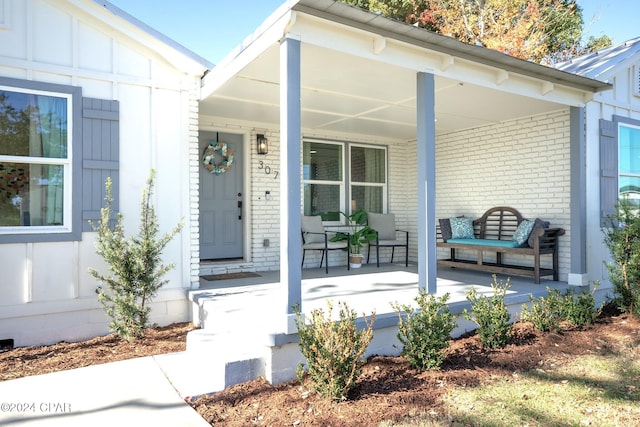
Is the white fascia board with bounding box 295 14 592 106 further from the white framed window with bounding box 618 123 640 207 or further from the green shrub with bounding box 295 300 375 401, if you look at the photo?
the green shrub with bounding box 295 300 375 401

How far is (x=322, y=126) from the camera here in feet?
22.6

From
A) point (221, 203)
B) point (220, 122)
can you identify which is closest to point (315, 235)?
point (221, 203)

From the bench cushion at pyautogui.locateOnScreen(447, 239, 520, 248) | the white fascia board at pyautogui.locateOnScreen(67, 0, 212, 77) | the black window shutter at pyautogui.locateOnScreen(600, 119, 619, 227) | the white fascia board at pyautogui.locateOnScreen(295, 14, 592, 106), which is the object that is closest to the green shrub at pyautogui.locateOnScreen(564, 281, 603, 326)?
the bench cushion at pyautogui.locateOnScreen(447, 239, 520, 248)

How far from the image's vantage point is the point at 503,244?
574 centimetres

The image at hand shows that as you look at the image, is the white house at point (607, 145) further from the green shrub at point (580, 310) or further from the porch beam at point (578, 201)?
the green shrub at point (580, 310)

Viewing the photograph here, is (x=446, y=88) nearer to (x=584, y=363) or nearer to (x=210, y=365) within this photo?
(x=584, y=363)

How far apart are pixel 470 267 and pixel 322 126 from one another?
3.06 metres

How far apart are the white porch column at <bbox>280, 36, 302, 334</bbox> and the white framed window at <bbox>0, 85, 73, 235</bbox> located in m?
2.34

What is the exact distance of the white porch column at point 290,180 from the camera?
10.4 feet

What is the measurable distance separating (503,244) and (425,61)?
286 centimetres

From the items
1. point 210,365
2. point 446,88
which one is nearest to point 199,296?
point 210,365

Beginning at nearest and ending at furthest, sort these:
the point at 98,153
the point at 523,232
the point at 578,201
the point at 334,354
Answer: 1. the point at 334,354
2. the point at 98,153
3. the point at 578,201
4. the point at 523,232

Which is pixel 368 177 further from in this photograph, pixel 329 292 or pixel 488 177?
pixel 329 292

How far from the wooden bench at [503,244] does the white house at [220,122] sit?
0.23 m
